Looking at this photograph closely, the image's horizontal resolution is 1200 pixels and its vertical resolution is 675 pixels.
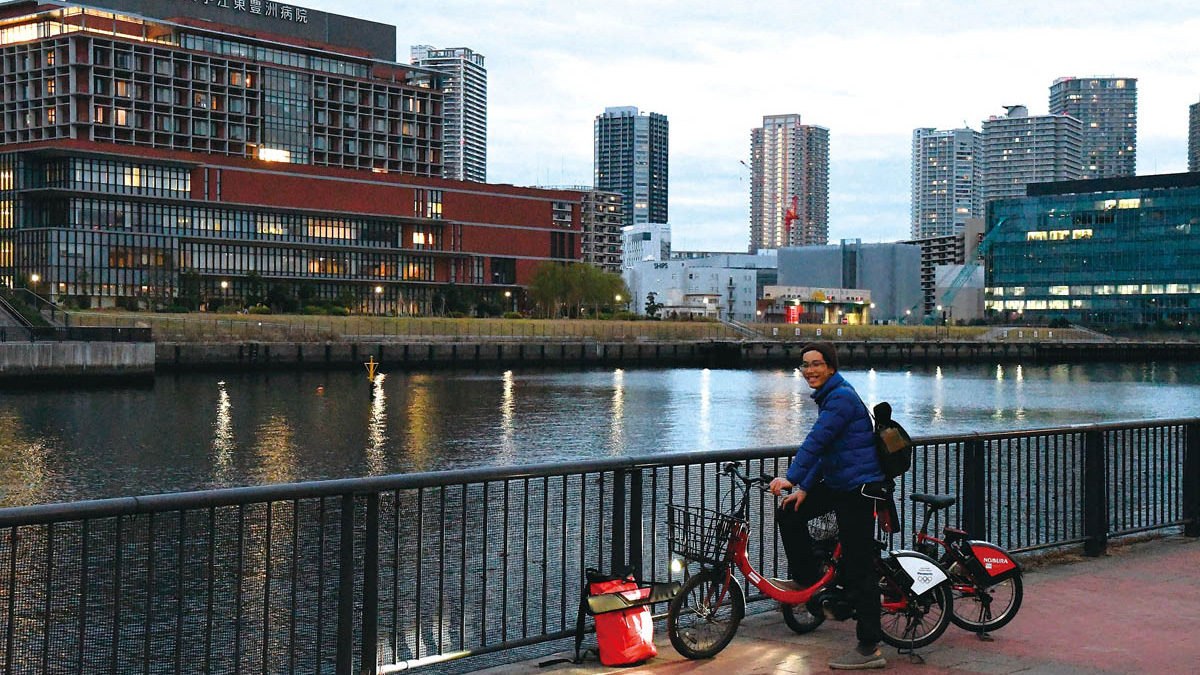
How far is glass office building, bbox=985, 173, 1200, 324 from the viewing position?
18388 cm

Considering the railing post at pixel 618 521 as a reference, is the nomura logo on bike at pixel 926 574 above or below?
below

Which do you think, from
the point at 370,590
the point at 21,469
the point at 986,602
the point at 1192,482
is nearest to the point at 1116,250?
the point at 21,469

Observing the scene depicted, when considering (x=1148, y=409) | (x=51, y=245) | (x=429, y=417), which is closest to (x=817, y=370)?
(x=429, y=417)

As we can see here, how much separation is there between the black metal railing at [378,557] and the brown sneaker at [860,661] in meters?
1.47

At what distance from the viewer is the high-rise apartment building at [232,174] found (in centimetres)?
12450

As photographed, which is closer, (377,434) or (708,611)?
(708,611)

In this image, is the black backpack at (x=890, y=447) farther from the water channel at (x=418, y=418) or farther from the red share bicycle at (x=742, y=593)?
the water channel at (x=418, y=418)

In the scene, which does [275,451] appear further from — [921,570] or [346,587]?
[921,570]

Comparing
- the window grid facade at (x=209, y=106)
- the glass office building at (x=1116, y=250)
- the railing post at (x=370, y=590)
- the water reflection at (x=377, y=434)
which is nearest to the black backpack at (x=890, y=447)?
the railing post at (x=370, y=590)

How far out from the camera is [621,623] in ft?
27.9

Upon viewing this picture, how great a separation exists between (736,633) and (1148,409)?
64936 millimetres

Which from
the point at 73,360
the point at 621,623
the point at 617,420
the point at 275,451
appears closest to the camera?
the point at 621,623

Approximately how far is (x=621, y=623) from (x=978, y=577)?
2987 mm

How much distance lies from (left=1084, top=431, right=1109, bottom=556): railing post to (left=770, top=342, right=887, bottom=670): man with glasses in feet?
16.2
